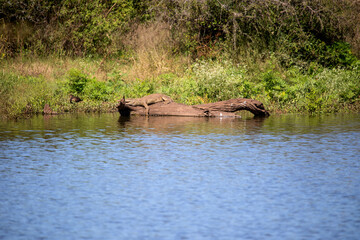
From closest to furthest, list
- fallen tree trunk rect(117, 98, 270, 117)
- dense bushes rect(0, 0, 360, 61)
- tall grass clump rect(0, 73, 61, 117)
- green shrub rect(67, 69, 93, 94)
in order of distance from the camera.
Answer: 1. tall grass clump rect(0, 73, 61, 117)
2. fallen tree trunk rect(117, 98, 270, 117)
3. green shrub rect(67, 69, 93, 94)
4. dense bushes rect(0, 0, 360, 61)

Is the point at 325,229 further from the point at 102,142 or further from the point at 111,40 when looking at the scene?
the point at 111,40

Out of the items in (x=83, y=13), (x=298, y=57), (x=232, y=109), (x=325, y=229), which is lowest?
(x=325, y=229)

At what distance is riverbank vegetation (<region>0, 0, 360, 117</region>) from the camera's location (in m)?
20.1

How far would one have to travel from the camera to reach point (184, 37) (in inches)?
1048

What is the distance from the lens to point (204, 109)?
58.8 ft

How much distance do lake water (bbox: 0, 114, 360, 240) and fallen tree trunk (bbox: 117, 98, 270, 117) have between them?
3.74m

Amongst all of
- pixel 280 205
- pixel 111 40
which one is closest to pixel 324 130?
pixel 280 205

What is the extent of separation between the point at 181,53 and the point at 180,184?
19150mm

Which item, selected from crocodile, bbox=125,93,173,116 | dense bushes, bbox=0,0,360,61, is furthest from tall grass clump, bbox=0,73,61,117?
dense bushes, bbox=0,0,360,61

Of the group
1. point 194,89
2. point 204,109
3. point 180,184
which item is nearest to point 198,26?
point 194,89

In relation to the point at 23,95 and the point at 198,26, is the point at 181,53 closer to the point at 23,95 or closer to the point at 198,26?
the point at 198,26

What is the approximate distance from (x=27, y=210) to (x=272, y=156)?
517 cm

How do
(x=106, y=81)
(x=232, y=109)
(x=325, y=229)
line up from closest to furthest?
(x=325, y=229) → (x=232, y=109) → (x=106, y=81)

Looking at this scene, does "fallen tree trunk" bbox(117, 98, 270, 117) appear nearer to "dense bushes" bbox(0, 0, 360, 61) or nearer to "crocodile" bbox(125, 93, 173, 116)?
"crocodile" bbox(125, 93, 173, 116)
